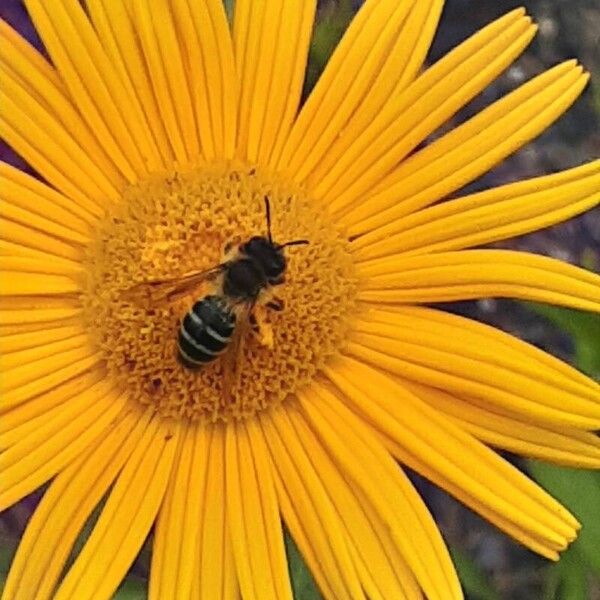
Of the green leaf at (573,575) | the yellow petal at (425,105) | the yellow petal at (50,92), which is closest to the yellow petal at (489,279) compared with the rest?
the yellow petal at (425,105)

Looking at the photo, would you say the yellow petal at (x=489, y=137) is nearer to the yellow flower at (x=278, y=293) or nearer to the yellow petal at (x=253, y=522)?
the yellow flower at (x=278, y=293)

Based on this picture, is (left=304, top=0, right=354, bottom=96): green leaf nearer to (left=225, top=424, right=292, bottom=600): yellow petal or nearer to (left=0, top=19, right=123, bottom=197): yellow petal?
(left=0, top=19, right=123, bottom=197): yellow petal

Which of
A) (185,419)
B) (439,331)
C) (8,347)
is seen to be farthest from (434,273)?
(8,347)

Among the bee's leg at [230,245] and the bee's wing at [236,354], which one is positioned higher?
the bee's leg at [230,245]

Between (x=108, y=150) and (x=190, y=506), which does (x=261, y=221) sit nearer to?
(x=108, y=150)

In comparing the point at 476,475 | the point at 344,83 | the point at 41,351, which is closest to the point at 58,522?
the point at 41,351

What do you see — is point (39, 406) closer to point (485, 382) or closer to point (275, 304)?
point (275, 304)
